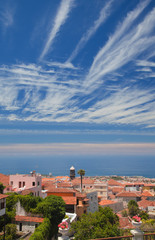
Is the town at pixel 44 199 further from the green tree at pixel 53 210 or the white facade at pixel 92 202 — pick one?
the green tree at pixel 53 210

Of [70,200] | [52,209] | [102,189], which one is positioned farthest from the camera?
[102,189]

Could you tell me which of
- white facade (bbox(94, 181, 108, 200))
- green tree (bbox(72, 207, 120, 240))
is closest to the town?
white facade (bbox(94, 181, 108, 200))

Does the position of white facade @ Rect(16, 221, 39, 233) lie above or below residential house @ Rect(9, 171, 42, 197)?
below

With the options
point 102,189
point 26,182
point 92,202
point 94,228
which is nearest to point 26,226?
point 94,228

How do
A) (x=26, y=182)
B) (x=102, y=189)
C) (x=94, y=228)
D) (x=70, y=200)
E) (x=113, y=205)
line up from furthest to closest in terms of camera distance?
(x=102, y=189) < (x=113, y=205) < (x=70, y=200) < (x=26, y=182) < (x=94, y=228)

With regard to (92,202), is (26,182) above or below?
above

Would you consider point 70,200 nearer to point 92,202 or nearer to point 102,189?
point 92,202

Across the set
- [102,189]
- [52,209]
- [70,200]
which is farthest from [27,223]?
[102,189]

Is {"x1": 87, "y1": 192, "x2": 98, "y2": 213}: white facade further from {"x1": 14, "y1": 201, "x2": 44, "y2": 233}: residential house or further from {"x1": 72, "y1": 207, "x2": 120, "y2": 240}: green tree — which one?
{"x1": 14, "y1": 201, "x2": 44, "y2": 233}: residential house

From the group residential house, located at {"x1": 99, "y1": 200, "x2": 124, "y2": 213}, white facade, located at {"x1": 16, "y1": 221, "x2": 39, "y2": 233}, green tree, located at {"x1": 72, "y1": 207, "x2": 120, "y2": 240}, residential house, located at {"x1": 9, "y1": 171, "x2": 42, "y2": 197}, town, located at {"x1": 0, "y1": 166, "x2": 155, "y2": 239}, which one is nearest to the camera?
town, located at {"x1": 0, "y1": 166, "x2": 155, "y2": 239}

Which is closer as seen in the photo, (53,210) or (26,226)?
(26,226)

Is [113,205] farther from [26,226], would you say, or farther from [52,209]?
[26,226]

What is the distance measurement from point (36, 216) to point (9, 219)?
4744 millimetres

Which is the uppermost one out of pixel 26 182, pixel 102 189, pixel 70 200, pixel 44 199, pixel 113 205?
pixel 26 182
